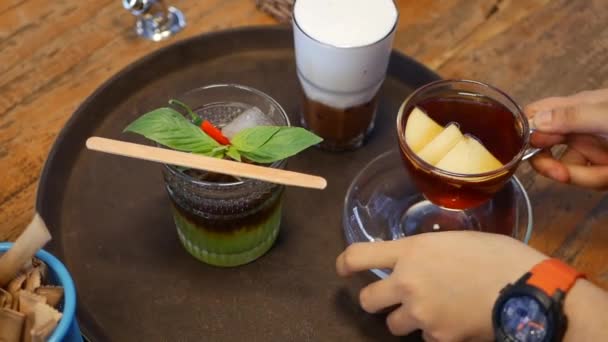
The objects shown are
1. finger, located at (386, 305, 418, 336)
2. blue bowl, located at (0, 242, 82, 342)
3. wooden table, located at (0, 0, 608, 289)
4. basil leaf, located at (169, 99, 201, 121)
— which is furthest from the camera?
wooden table, located at (0, 0, 608, 289)

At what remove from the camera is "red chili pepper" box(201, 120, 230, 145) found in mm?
782

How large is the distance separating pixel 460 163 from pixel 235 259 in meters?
0.30

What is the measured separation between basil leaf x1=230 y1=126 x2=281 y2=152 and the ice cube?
0.05 metres

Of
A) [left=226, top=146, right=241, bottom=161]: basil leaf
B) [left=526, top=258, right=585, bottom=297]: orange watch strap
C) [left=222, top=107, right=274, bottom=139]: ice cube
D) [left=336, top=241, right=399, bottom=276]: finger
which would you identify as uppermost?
[left=226, top=146, right=241, bottom=161]: basil leaf

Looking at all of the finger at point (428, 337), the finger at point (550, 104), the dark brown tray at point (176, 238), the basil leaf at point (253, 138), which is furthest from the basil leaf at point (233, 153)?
the finger at point (550, 104)

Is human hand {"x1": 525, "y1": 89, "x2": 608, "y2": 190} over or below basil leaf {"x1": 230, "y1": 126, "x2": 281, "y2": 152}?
below

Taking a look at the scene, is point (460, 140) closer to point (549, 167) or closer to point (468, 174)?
point (468, 174)

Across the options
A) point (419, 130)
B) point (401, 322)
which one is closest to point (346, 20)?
point (419, 130)

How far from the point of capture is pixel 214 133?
31.0 inches

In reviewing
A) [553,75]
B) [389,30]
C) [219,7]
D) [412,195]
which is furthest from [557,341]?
[219,7]

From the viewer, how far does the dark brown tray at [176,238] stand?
76 centimetres

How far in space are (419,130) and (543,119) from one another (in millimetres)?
156

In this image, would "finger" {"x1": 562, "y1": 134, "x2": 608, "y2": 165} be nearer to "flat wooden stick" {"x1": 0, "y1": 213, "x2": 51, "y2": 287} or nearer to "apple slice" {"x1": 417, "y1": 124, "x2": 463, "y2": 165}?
"apple slice" {"x1": 417, "y1": 124, "x2": 463, "y2": 165}

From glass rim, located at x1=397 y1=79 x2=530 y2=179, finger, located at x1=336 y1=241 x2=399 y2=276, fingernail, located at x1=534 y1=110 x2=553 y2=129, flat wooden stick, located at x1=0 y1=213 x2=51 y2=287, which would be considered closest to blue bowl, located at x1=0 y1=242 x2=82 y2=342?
flat wooden stick, located at x1=0 y1=213 x2=51 y2=287
